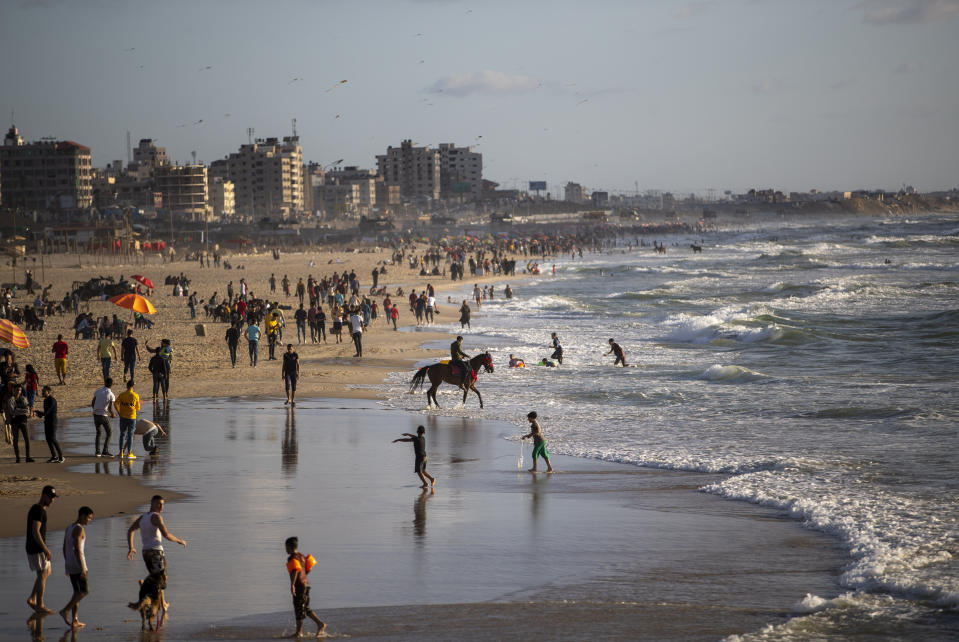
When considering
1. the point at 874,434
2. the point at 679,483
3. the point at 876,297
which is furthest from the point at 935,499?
the point at 876,297

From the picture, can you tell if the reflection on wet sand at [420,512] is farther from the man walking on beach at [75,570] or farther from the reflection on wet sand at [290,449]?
the man walking on beach at [75,570]

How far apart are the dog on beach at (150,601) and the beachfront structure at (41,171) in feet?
615

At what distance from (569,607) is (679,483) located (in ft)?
18.7

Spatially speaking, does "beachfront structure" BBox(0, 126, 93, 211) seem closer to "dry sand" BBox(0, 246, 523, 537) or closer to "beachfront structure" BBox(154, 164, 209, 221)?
"beachfront structure" BBox(154, 164, 209, 221)

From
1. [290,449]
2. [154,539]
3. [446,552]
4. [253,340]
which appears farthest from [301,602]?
[253,340]

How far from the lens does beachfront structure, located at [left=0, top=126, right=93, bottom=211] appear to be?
18162 cm

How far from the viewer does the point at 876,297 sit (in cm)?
5041

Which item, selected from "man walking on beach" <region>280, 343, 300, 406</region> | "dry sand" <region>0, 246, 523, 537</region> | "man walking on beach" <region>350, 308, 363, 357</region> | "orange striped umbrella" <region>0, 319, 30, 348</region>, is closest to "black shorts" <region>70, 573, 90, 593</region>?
"dry sand" <region>0, 246, 523, 537</region>

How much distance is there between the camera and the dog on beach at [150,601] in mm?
8281

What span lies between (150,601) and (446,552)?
3503 millimetres

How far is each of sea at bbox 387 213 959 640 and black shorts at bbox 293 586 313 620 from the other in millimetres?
3871

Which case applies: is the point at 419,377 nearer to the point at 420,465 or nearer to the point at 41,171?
the point at 420,465

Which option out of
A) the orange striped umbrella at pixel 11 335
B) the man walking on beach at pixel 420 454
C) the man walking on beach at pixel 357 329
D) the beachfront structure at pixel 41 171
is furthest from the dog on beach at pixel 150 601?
the beachfront structure at pixel 41 171

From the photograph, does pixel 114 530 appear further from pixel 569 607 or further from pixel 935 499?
pixel 935 499
